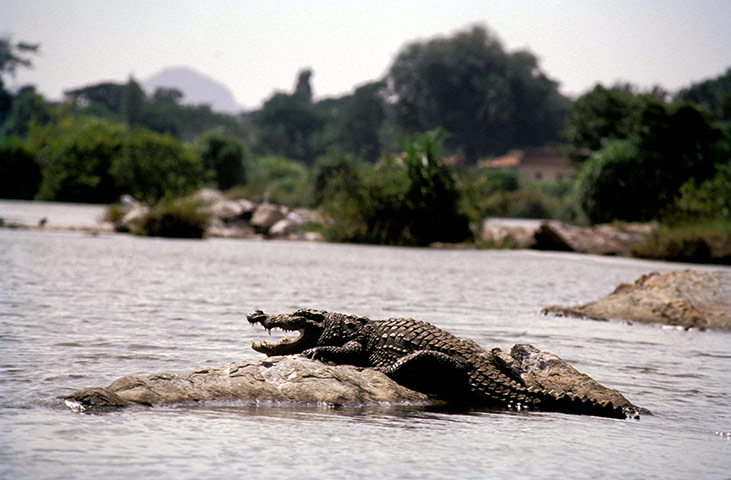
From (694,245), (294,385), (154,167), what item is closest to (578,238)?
(694,245)

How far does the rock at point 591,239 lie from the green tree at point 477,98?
64.0 metres

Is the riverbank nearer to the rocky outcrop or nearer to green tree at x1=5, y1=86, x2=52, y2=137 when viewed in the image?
the rocky outcrop

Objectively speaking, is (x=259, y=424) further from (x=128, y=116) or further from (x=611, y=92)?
(x=128, y=116)

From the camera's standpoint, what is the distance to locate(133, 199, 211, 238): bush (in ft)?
80.6

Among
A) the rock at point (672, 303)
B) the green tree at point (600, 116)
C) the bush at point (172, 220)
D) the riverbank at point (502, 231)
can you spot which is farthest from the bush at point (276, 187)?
the rock at point (672, 303)

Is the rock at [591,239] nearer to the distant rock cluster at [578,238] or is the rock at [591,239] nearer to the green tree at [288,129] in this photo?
the distant rock cluster at [578,238]

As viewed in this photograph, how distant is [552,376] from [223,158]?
47606 mm

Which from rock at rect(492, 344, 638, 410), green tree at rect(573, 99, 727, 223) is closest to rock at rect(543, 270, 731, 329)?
rock at rect(492, 344, 638, 410)

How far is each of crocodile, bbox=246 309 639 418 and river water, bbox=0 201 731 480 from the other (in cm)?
19

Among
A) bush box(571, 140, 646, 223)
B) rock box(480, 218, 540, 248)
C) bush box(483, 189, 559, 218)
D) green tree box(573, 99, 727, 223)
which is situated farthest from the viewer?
bush box(483, 189, 559, 218)

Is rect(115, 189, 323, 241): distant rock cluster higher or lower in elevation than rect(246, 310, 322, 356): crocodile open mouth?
higher

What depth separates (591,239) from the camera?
2481cm

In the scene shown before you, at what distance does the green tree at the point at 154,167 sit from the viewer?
37.0 metres

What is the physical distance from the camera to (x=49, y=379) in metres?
5.58
